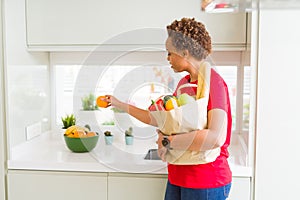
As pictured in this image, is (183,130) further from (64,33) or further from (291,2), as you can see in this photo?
(64,33)

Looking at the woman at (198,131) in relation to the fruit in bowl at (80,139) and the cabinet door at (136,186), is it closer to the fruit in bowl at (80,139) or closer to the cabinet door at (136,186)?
the cabinet door at (136,186)

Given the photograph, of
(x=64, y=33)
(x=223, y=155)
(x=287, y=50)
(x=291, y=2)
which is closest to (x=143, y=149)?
(x=223, y=155)

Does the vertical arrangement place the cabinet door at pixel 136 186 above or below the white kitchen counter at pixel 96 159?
below

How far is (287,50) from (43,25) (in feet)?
3.75

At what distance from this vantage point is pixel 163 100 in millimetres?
1382

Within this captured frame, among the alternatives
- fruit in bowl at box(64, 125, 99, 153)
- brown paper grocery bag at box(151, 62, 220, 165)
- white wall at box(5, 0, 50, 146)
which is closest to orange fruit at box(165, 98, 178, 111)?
brown paper grocery bag at box(151, 62, 220, 165)

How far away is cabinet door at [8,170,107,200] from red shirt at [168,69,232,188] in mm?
390

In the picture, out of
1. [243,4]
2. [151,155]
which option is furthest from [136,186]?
[243,4]

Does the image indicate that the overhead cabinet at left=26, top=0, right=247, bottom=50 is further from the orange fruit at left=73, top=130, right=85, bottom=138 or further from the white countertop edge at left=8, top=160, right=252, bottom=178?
the white countertop edge at left=8, top=160, right=252, bottom=178

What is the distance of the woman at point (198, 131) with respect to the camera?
138cm

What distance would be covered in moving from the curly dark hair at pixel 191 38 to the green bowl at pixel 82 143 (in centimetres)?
68

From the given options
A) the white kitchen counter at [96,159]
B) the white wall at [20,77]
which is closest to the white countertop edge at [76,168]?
the white kitchen counter at [96,159]

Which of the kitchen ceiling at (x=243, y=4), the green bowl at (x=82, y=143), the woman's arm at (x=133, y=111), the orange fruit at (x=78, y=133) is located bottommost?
the green bowl at (x=82, y=143)

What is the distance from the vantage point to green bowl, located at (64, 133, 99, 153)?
186cm
